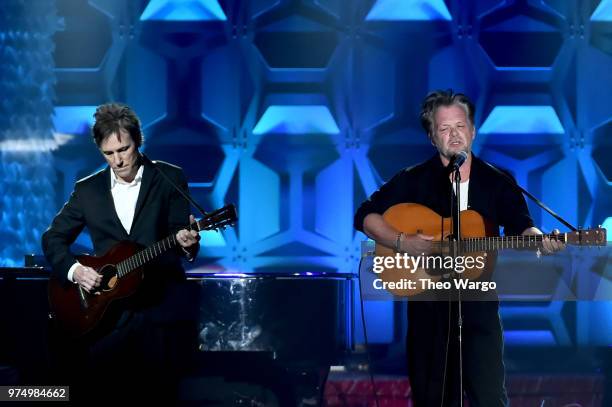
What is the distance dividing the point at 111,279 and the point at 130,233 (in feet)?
0.90

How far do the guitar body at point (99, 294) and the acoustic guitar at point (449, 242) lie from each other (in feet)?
4.53

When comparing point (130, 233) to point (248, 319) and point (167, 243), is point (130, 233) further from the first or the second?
point (248, 319)

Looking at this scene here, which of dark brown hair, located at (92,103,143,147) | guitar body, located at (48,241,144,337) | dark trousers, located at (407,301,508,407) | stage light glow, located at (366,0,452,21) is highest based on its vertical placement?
stage light glow, located at (366,0,452,21)

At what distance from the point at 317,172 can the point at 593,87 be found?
216 centimetres

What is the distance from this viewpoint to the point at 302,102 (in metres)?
6.71

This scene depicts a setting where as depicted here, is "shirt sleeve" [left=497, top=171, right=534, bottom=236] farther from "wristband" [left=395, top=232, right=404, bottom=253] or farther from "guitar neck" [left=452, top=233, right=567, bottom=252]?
"wristband" [left=395, top=232, right=404, bottom=253]

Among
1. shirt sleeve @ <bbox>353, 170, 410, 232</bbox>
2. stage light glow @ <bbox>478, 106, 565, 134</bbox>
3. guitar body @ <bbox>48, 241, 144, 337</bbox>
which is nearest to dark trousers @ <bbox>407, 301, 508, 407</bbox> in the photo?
shirt sleeve @ <bbox>353, 170, 410, 232</bbox>

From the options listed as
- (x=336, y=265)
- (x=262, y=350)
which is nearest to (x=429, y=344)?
(x=262, y=350)

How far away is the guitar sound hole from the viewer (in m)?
4.90

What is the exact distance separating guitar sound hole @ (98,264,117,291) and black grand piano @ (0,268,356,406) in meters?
0.57

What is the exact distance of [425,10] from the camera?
21.9ft

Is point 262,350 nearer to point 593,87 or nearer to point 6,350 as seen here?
point 6,350

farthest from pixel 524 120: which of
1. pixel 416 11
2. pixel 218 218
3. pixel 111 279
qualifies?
pixel 111 279

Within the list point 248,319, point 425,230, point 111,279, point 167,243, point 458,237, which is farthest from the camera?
point 248,319
